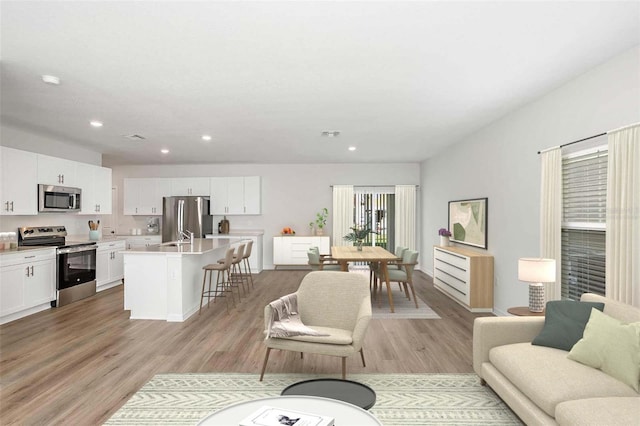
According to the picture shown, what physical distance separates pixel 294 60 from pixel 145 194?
7.43 meters

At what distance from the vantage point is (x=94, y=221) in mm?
7832

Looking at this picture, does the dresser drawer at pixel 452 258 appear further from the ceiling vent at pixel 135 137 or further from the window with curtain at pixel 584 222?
the ceiling vent at pixel 135 137

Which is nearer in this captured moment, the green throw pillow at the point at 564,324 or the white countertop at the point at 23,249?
the green throw pillow at the point at 564,324

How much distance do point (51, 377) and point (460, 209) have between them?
6.04 metres

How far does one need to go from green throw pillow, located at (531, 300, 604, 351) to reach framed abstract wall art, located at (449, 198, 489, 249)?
2912 millimetres

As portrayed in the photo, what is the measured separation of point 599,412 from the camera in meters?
1.93

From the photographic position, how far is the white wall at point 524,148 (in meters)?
3.20

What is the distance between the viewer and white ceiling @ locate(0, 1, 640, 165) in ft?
8.23

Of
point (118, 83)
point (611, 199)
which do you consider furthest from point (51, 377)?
point (611, 199)

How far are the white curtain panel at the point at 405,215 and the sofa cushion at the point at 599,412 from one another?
763cm

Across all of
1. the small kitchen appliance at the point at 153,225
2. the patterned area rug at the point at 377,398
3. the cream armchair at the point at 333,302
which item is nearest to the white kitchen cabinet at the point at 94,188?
the small kitchen appliance at the point at 153,225

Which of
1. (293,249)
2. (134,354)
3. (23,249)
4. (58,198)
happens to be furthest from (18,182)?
(293,249)

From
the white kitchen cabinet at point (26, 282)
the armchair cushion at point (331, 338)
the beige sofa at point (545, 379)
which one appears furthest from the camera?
the white kitchen cabinet at point (26, 282)

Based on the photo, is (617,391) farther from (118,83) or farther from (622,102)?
(118,83)
